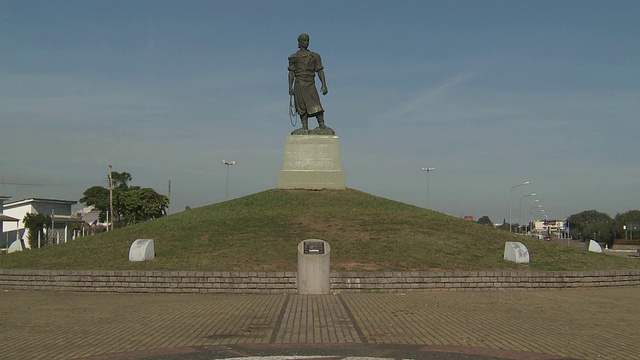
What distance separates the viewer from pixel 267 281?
15422 millimetres

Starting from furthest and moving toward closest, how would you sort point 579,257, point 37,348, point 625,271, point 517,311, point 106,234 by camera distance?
point 106,234 < point 579,257 < point 625,271 < point 517,311 < point 37,348

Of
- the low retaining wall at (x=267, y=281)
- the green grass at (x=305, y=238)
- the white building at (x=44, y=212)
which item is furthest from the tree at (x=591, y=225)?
the low retaining wall at (x=267, y=281)

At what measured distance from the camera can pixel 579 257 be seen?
20.0 m

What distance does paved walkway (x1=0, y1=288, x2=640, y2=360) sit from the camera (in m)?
8.55

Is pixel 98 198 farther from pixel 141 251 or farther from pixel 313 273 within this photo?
pixel 313 273

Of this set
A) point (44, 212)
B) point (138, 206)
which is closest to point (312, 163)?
point (138, 206)

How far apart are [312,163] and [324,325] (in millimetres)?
18270

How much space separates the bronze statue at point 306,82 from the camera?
96.0ft

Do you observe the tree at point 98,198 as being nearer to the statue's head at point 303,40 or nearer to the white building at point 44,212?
the white building at point 44,212

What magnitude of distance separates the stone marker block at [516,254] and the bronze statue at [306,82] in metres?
12.6

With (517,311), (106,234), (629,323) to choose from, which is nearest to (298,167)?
(106,234)

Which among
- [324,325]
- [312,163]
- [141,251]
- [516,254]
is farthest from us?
[312,163]

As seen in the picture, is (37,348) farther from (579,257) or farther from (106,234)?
(579,257)

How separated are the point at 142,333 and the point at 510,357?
5698 mm
